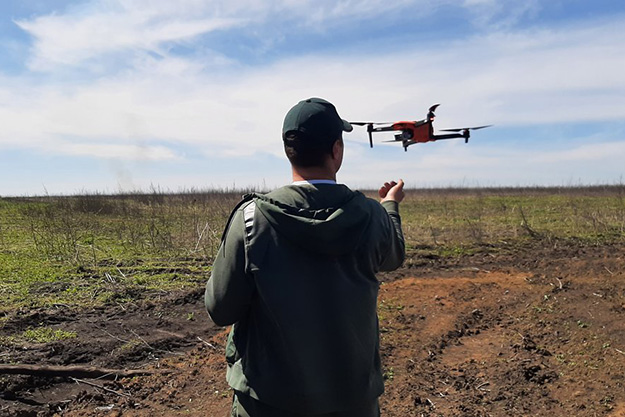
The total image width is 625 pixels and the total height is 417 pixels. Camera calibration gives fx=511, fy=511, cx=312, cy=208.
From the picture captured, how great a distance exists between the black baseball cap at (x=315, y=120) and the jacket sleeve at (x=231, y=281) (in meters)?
0.34

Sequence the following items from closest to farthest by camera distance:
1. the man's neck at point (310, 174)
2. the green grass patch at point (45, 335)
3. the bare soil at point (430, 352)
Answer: the man's neck at point (310, 174) → the bare soil at point (430, 352) → the green grass patch at point (45, 335)

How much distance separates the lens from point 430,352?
4.89 meters

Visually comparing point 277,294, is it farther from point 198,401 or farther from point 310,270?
point 198,401

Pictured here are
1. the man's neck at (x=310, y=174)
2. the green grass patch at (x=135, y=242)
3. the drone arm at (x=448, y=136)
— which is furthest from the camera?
the green grass patch at (x=135, y=242)

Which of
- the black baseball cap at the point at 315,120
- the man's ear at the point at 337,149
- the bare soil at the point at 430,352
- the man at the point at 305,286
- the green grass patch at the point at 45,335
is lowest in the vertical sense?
the bare soil at the point at 430,352

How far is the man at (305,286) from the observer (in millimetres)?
1567

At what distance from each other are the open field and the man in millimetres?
2348

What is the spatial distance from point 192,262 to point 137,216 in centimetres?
851

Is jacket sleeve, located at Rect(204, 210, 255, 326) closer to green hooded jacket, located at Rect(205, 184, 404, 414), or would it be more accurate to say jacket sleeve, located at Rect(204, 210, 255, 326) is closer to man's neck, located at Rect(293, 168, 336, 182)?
green hooded jacket, located at Rect(205, 184, 404, 414)

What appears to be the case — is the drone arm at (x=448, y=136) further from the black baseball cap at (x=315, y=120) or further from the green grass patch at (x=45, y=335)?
the green grass patch at (x=45, y=335)

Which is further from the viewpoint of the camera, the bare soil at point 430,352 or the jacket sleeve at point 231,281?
the bare soil at point 430,352

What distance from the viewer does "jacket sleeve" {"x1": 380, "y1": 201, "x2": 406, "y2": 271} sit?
1.78 meters

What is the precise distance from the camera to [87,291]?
715cm

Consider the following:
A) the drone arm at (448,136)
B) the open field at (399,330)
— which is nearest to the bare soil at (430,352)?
the open field at (399,330)
